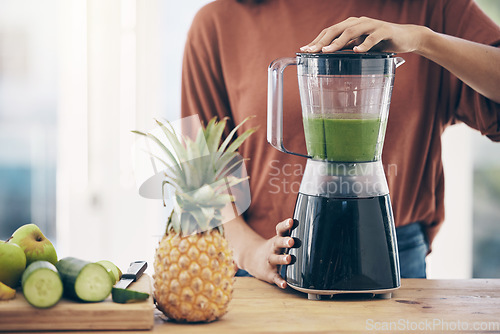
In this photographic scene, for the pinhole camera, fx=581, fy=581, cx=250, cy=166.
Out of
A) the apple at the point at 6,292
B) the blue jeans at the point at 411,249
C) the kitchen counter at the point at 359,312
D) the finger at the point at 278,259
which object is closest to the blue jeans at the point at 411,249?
the blue jeans at the point at 411,249

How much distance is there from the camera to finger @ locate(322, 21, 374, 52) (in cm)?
103

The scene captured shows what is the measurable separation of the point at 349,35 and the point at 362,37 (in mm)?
55

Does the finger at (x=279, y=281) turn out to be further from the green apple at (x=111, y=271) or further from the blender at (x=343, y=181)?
the green apple at (x=111, y=271)

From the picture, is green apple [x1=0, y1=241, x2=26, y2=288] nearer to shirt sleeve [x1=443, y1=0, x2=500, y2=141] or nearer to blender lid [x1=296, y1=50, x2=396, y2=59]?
blender lid [x1=296, y1=50, x2=396, y2=59]

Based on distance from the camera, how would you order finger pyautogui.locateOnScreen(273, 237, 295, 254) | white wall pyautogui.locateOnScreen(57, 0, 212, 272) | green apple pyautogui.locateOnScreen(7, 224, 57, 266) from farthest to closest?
white wall pyautogui.locateOnScreen(57, 0, 212, 272) → finger pyautogui.locateOnScreen(273, 237, 295, 254) → green apple pyautogui.locateOnScreen(7, 224, 57, 266)

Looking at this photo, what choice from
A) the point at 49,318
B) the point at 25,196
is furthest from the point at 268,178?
the point at 25,196

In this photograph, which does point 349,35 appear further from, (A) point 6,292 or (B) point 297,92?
(A) point 6,292

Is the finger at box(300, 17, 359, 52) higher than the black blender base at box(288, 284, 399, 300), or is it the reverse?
the finger at box(300, 17, 359, 52)

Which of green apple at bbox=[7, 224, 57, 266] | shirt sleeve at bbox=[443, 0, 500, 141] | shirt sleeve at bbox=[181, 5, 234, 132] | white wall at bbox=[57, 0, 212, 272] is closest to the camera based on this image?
green apple at bbox=[7, 224, 57, 266]

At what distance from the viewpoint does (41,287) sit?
0.89 m

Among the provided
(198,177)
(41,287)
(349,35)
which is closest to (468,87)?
(349,35)

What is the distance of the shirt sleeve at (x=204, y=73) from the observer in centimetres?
153

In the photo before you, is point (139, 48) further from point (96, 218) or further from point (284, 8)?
point (284, 8)

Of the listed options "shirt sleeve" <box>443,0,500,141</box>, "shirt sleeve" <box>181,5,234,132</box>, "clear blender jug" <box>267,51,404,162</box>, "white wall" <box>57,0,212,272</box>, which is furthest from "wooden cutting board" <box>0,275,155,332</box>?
"white wall" <box>57,0,212,272</box>
